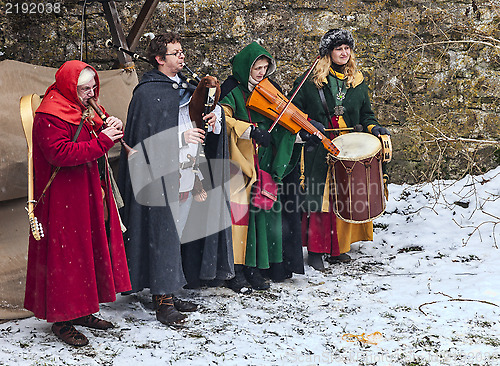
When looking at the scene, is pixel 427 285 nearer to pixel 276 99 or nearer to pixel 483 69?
pixel 276 99

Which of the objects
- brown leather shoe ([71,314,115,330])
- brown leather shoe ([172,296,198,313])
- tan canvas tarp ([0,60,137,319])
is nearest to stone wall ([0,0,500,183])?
tan canvas tarp ([0,60,137,319])

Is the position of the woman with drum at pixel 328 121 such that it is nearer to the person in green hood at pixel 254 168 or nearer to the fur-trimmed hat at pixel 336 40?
the fur-trimmed hat at pixel 336 40

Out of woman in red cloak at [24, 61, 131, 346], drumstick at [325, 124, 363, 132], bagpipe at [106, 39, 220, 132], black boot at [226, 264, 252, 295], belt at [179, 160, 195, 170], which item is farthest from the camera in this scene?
drumstick at [325, 124, 363, 132]

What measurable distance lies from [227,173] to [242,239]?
0.54m

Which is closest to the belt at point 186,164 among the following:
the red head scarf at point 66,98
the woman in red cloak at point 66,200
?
the woman in red cloak at point 66,200

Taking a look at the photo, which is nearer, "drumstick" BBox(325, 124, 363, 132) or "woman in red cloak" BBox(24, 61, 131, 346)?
"woman in red cloak" BBox(24, 61, 131, 346)

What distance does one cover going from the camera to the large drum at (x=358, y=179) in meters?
4.31

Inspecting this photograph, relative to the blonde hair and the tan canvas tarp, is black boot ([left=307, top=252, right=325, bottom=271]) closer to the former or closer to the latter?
the blonde hair

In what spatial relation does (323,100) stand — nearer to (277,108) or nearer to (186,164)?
(277,108)

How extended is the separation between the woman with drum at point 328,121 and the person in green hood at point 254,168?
380 mm

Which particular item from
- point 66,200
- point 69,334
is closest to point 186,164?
point 66,200

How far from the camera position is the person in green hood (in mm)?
3992

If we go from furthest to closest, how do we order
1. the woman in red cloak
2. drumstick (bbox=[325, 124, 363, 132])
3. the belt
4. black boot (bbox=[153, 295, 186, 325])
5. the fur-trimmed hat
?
drumstick (bbox=[325, 124, 363, 132]), the fur-trimmed hat, the belt, black boot (bbox=[153, 295, 186, 325]), the woman in red cloak

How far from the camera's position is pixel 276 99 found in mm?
4043
